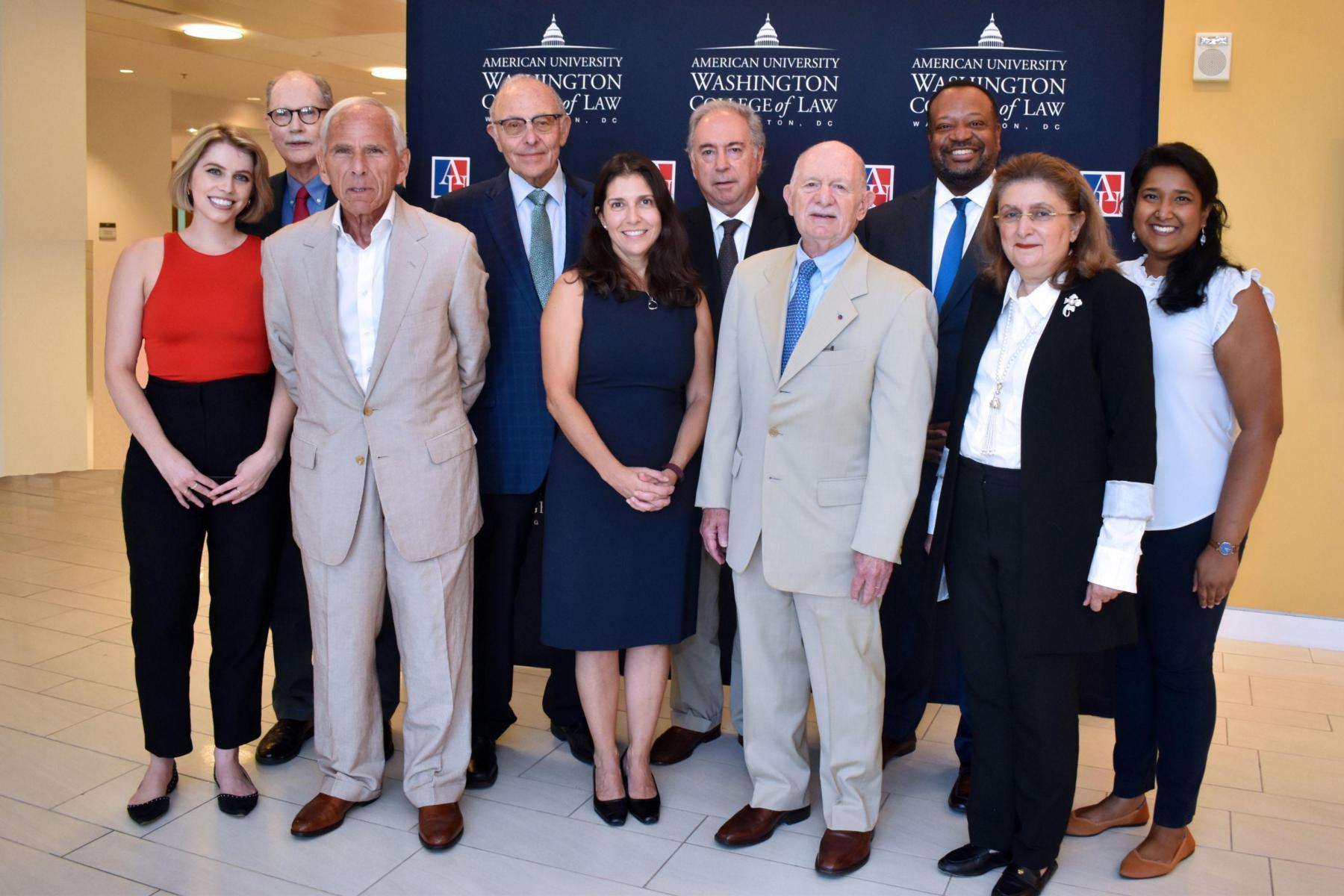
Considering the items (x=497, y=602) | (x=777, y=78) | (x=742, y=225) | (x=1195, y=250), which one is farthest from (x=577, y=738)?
(x=777, y=78)

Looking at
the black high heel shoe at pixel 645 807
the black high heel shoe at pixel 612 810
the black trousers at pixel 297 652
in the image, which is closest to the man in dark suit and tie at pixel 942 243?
the black high heel shoe at pixel 645 807

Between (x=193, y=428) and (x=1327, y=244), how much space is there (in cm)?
477

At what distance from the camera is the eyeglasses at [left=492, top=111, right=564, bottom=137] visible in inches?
143

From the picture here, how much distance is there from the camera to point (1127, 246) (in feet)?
13.8

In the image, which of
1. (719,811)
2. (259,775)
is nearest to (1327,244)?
(719,811)

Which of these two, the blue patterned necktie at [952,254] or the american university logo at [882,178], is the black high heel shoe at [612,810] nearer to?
the blue patterned necktie at [952,254]

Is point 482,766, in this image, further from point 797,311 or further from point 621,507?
point 797,311

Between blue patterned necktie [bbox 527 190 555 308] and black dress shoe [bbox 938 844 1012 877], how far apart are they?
6.67ft

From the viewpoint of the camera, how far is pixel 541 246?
3.70 m

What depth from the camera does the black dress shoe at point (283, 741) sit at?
3738mm

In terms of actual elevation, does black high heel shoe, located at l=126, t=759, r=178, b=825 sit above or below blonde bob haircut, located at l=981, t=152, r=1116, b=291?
below

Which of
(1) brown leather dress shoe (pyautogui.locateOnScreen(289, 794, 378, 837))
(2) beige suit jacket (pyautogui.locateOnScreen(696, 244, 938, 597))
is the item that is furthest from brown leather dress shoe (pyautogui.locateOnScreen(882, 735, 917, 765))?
(1) brown leather dress shoe (pyautogui.locateOnScreen(289, 794, 378, 837))

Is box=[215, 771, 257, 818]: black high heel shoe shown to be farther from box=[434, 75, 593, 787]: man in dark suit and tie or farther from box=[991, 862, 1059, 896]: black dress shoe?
box=[991, 862, 1059, 896]: black dress shoe

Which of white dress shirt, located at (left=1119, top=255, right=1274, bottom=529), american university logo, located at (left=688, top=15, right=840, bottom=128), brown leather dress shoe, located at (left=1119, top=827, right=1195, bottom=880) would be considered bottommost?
brown leather dress shoe, located at (left=1119, top=827, right=1195, bottom=880)
